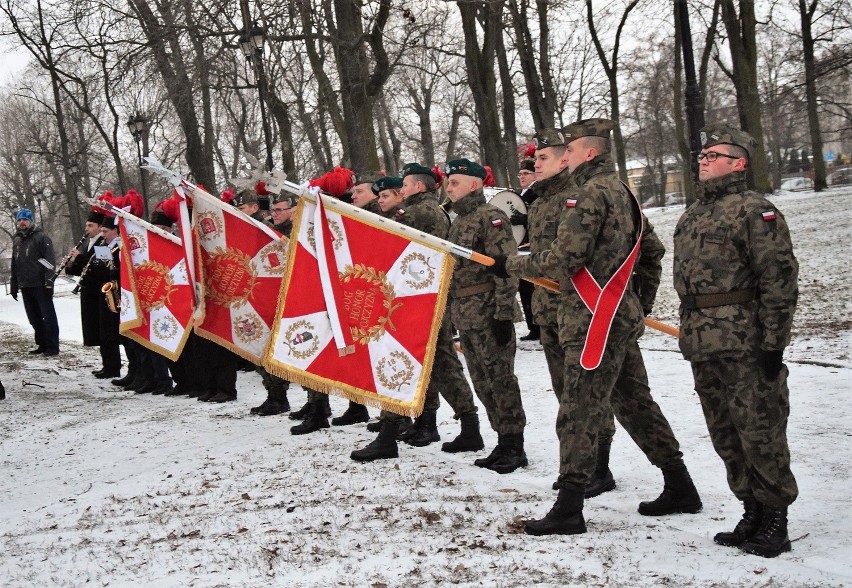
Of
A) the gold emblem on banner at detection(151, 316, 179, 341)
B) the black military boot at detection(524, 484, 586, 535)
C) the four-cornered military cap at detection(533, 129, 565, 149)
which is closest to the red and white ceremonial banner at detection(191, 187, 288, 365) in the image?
the gold emblem on banner at detection(151, 316, 179, 341)

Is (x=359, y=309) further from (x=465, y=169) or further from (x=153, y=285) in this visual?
(x=153, y=285)

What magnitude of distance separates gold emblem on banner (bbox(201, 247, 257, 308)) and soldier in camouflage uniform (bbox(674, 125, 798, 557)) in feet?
15.1

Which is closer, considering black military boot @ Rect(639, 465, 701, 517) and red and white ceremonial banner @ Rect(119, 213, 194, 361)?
black military boot @ Rect(639, 465, 701, 517)

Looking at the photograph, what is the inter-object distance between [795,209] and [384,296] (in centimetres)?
2093

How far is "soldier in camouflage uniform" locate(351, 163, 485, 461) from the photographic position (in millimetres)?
6969

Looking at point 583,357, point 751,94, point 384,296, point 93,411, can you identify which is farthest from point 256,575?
point 751,94

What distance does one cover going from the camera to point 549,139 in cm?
533

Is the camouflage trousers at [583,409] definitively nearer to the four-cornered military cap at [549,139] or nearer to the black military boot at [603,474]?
the black military boot at [603,474]

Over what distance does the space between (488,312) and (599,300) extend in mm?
1610

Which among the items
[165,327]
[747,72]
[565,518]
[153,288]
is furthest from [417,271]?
[747,72]

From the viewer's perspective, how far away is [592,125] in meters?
5.23

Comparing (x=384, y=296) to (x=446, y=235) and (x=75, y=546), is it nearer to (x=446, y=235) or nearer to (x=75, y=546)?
(x=446, y=235)

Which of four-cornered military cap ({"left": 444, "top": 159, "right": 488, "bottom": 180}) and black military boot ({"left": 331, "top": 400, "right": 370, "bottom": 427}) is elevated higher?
four-cornered military cap ({"left": 444, "top": 159, "right": 488, "bottom": 180})

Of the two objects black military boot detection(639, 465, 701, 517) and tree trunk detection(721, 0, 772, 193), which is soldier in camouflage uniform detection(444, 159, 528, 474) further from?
tree trunk detection(721, 0, 772, 193)
